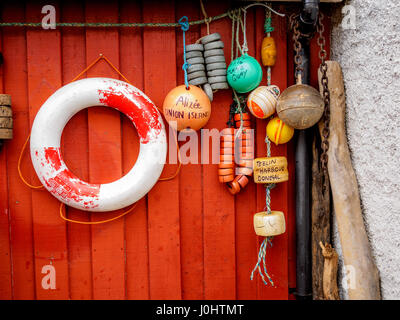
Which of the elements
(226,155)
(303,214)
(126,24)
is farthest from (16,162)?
(303,214)

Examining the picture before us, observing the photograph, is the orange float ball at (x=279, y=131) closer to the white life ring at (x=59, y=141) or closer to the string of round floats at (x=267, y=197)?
the string of round floats at (x=267, y=197)

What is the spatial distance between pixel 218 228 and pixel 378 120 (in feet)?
2.81

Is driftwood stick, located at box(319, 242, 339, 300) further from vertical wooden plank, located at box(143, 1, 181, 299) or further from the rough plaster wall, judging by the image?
vertical wooden plank, located at box(143, 1, 181, 299)

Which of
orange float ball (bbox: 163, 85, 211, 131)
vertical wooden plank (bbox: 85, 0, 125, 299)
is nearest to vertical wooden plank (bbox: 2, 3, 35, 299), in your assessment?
vertical wooden plank (bbox: 85, 0, 125, 299)

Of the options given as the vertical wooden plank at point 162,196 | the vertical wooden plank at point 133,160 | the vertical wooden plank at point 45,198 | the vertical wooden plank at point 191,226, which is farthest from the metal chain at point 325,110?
the vertical wooden plank at point 45,198

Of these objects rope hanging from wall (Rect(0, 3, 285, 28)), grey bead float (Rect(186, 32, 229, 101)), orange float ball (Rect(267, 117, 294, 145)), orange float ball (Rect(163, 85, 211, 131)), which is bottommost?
orange float ball (Rect(267, 117, 294, 145))

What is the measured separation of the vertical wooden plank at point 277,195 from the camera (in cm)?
148

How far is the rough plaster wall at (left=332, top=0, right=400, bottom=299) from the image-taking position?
3.65 feet

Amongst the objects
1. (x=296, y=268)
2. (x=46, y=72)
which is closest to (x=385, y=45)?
(x=296, y=268)

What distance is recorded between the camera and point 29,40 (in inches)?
55.9

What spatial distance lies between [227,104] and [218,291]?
0.95m

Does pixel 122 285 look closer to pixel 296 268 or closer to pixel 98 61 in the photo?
pixel 296 268

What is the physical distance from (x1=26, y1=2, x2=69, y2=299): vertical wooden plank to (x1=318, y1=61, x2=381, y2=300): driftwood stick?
1.28 meters

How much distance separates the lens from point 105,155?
4.78ft
